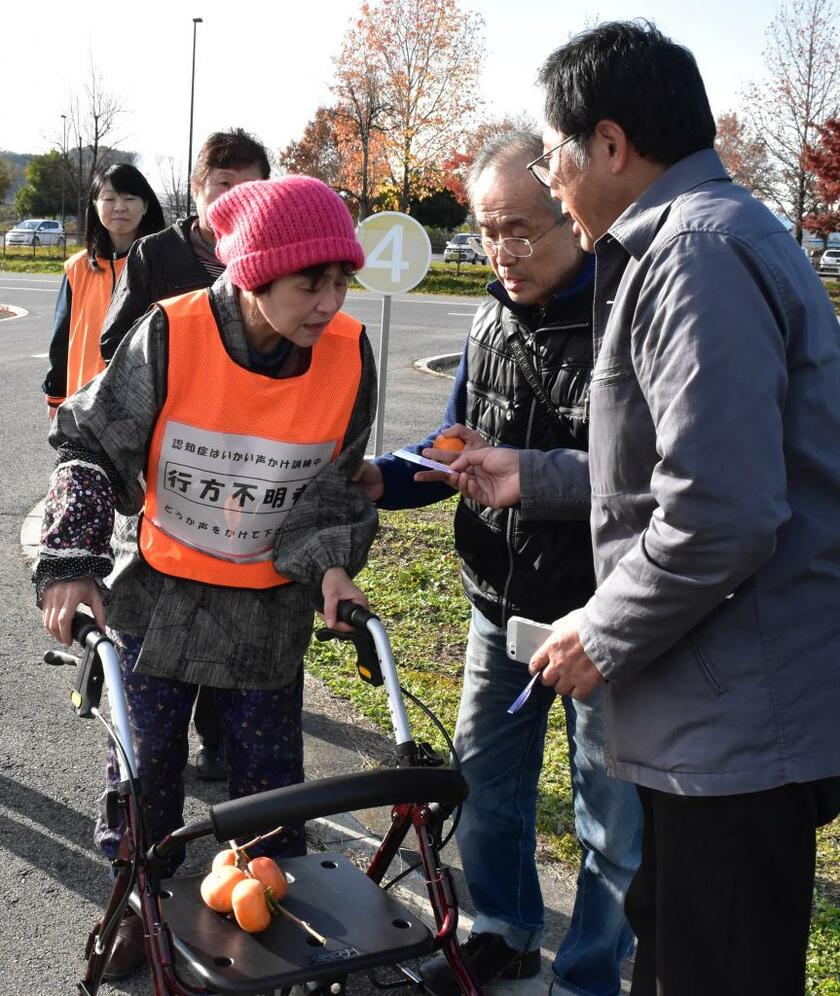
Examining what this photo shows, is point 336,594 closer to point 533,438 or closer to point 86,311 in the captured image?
point 533,438

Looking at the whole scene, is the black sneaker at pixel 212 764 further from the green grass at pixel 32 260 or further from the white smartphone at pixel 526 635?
the green grass at pixel 32 260

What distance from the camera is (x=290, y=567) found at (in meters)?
2.64

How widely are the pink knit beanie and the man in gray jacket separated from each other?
63 centimetres

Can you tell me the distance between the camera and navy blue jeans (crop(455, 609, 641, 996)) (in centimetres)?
264

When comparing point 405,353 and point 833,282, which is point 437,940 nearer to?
point 405,353

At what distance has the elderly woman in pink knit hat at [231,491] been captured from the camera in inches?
97.0

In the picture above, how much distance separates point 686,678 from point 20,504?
6.51m

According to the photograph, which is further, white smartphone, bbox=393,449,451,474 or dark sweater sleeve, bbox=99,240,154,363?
dark sweater sleeve, bbox=99,240,154,363

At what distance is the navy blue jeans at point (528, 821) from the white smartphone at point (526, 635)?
0.44m

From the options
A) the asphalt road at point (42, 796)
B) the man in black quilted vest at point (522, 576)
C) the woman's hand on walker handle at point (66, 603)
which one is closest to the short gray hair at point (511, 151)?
the man in black quilted vest at point (522, 576)

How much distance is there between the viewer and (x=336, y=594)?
8.30 feet

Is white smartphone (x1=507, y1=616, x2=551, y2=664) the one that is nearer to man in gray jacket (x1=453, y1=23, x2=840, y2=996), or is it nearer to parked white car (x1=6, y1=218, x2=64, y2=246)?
man in gray jacket (x1=453, y1=23, x2=840, y2=996)

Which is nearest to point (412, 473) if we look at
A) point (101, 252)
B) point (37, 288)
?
point (101, 252)

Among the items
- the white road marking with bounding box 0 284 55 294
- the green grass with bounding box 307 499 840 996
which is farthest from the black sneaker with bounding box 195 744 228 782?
the white road marking with bounding box 0 284 55 294
